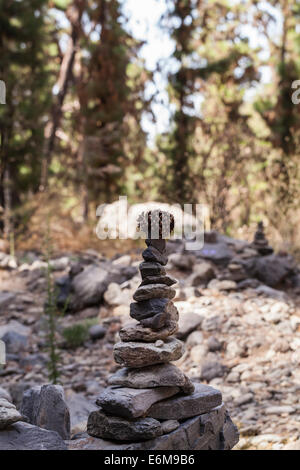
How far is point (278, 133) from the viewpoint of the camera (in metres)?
14.6

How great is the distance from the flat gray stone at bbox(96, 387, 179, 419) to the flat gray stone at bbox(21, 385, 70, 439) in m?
0.51

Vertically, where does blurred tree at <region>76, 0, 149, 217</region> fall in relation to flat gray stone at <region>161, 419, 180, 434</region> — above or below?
above

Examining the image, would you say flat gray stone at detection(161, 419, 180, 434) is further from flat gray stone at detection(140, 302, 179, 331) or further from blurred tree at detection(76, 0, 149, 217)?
A: blurred tree at detection(76, 0, 149, 217)

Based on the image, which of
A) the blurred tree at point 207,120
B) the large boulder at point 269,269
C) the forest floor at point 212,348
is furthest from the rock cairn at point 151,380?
the blurred tree at point 207,120

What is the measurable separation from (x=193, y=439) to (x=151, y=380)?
42 cm

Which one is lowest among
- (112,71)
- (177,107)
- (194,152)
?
(194,152)

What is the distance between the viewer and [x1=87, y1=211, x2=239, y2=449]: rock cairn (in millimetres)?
2854

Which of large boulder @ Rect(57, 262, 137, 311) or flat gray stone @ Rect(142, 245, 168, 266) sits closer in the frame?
flat gray stone @ Rect(142, 245, 168, 266)

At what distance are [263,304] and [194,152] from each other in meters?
5.29

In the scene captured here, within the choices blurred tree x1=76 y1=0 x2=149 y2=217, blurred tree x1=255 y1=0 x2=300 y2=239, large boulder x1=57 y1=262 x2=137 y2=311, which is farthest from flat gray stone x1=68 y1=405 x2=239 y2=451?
blurred tree x1=255 y1=0 x2=300 y2=239

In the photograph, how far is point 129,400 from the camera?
2830mm

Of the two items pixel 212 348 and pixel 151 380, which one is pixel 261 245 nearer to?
pixel 212 348
